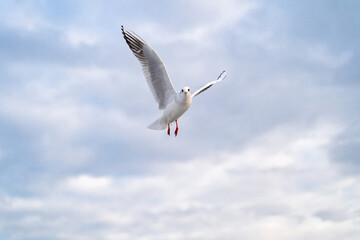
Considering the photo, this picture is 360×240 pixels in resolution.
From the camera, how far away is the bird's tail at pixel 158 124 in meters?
21.4

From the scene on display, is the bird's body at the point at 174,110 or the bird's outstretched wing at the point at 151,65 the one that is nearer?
the bird's body at the point at 174,110

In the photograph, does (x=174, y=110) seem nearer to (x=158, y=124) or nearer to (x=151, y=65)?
(x=158, y=124)

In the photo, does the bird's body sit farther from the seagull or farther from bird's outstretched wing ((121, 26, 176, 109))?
bird's outstretched wing ((121, 26, 176, 109))

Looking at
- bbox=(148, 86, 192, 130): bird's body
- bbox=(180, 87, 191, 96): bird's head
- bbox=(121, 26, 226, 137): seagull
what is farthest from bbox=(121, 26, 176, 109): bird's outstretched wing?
bbox=(180, 87, 191, 96): bird's head

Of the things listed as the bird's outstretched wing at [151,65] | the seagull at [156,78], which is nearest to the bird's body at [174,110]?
the seagull at [156,78]

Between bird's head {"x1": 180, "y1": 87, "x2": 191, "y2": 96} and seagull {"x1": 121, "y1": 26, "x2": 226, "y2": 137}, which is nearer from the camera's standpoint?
bird's head {"x1": 180, "y1": 87, "x2": 191, "y2": 96}

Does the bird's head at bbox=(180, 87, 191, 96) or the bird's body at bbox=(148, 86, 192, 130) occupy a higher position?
the bird's head at bbox=(180, 87, 191, 96)

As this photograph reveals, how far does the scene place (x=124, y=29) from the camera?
70.4ft

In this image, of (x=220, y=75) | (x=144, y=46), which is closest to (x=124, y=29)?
(x=144, y=46)

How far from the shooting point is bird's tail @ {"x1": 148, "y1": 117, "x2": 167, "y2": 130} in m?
21.4

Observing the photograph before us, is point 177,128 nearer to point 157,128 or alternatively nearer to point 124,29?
point 157,128

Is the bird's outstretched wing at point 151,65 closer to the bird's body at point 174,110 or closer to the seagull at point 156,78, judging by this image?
the seagull at point 156,78

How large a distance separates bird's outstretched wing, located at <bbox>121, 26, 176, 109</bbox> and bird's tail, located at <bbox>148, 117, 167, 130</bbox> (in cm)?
86

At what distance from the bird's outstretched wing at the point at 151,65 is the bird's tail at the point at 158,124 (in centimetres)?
86
